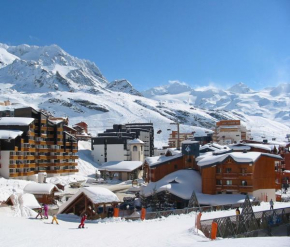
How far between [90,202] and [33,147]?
38.9 metres

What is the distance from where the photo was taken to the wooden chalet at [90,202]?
105ft

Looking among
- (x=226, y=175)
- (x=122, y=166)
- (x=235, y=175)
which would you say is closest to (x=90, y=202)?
(x=226, y=175)

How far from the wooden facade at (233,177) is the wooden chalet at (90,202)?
16.7 meters

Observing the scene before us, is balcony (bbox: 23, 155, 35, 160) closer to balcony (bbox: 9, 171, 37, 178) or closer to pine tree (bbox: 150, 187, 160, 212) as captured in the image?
balcony (bbox: 9, 171, 37, 178)

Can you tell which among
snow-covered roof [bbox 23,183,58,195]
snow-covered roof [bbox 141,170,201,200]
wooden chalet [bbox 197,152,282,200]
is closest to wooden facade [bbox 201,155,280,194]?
wooden chalet [bbox 197,152,282,200]

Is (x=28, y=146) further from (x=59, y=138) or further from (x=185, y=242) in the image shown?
(x=185, y=242)

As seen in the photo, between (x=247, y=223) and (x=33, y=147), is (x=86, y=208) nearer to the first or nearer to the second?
(x=247, y=223)

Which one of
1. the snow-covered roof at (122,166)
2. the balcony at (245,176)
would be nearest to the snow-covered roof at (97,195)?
the balcony at (245,176)

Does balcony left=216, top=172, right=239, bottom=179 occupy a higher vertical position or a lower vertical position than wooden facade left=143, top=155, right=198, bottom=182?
lower

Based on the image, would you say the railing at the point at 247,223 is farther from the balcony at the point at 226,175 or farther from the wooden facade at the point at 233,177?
the balcony at the point at 226,175

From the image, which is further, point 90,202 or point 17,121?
point 17,121

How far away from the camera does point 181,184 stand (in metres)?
47.8

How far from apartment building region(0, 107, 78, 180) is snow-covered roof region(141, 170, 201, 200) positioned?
24.5 meters

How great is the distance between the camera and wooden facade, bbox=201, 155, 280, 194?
4538cm
